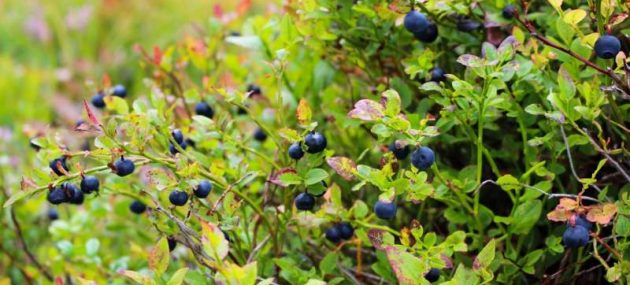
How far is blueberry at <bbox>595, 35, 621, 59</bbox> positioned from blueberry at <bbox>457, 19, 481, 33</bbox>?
29cm

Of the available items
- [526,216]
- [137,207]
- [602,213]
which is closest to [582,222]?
[602,213]

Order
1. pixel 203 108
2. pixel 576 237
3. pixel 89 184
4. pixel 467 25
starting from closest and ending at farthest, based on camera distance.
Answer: pixel 576 237 → pixel 89 184 → pixel 467 25 → pixel 203 108

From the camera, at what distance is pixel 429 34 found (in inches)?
51.0

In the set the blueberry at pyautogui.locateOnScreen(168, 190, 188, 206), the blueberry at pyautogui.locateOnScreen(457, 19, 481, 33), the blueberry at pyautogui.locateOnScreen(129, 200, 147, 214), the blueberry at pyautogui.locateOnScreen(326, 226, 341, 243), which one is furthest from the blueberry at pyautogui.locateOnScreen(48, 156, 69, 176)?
the blueberry at pyautogui.locateOnScreen(457, 19, 481, 33)

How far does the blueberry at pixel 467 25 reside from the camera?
1336 millimetres

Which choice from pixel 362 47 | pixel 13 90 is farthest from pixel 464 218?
pixel 13 90

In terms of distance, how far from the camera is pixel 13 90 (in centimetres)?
367

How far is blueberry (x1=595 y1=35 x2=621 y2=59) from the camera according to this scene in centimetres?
106

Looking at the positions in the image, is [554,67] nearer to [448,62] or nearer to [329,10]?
[448,62]

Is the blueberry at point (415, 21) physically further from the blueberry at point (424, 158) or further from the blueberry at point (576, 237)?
the blueberry at point (576, 237)

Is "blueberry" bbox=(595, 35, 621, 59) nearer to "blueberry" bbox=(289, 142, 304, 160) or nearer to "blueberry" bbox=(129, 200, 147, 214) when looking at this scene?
"blueberry" bbox=(289, 142, 304, 160)

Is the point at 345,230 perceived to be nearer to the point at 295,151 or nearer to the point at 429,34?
the point at 295,151

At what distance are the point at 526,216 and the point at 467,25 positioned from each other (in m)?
0.33

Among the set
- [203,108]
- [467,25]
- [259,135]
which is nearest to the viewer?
[467,25]
